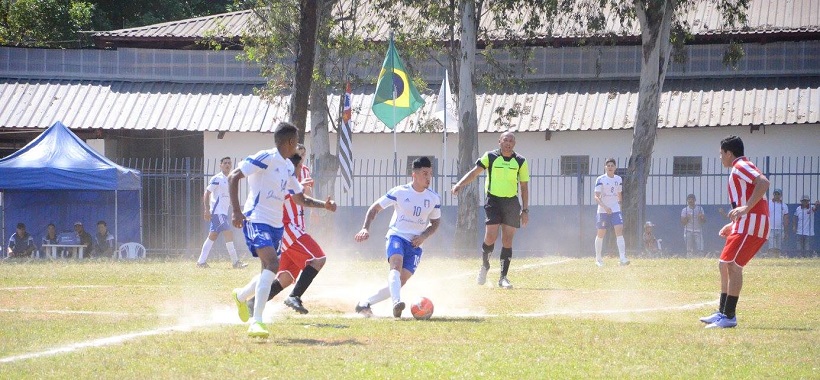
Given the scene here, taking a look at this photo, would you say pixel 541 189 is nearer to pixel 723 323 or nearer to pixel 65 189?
pixel 65 189

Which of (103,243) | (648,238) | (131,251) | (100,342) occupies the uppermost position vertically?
(100,342)

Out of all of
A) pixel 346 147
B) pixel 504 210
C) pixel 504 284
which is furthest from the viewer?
pixel 346 147

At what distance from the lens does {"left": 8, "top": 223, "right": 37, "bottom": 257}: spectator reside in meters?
27.7

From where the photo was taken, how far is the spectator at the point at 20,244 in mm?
27688

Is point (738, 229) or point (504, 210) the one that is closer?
point (738, 229)

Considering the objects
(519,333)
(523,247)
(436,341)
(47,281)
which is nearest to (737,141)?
(519,333)

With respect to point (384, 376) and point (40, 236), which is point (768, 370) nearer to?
point (384, 376)

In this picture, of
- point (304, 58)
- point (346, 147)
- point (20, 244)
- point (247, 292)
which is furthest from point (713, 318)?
point (20, 244)

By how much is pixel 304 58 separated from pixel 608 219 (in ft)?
22.1

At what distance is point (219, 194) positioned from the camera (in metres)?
21.5

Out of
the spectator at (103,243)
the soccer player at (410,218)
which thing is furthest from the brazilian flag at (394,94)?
the soccer player at (410,218)

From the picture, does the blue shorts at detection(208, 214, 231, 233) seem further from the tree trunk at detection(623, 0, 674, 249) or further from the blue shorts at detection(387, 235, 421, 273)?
the tree trunk at detection(623, 0, 674, 249)

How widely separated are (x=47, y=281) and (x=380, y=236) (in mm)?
15277

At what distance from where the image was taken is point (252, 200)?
35.0 ft
